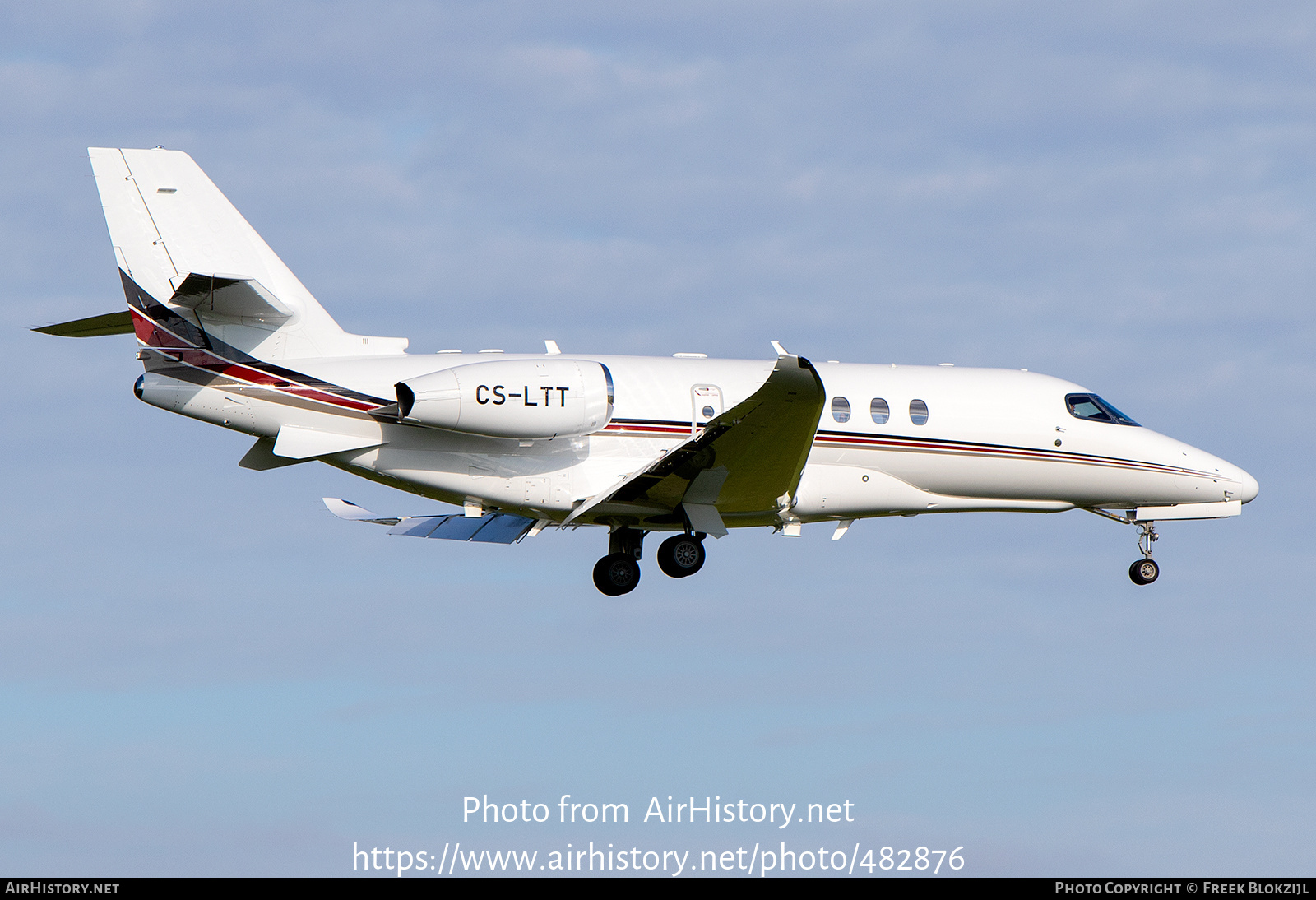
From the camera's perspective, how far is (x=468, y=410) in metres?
17.8

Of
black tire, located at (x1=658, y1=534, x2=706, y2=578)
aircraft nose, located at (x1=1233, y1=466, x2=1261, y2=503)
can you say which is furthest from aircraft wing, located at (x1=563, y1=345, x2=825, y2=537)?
aircraft nose, located at (x1=1233, y1=466, x2=1261, y2=503)

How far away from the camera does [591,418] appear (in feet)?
59.9

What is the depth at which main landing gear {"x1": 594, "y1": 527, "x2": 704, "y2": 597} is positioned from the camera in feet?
66.9

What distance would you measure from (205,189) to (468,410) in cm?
444

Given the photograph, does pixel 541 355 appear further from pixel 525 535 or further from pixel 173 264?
pixel 173 264

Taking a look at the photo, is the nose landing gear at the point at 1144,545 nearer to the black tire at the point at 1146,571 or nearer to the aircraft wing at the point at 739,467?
the black tire at the point at 1146,571

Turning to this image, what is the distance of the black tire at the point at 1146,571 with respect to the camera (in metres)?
22.5

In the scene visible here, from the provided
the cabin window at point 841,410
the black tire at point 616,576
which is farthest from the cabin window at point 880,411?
the black tire at point 616,576

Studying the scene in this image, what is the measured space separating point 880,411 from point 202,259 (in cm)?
914

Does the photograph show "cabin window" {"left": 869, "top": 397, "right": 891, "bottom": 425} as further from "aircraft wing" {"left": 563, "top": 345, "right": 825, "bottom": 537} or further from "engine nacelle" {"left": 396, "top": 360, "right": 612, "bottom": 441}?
"engine nacelle" {"left": 396, "top": 360, "right": 612, "bottom": 441}

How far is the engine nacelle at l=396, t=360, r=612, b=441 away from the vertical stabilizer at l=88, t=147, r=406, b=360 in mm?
1703

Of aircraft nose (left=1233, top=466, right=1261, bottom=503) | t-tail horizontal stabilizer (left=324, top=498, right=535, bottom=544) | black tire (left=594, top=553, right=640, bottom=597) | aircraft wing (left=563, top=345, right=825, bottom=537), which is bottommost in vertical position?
black tire (left=594, top=553, right=640, bottom=597)

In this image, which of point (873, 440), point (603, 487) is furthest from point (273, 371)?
point (873, 440)

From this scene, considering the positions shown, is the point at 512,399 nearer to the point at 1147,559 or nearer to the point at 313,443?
the point at 313,443
